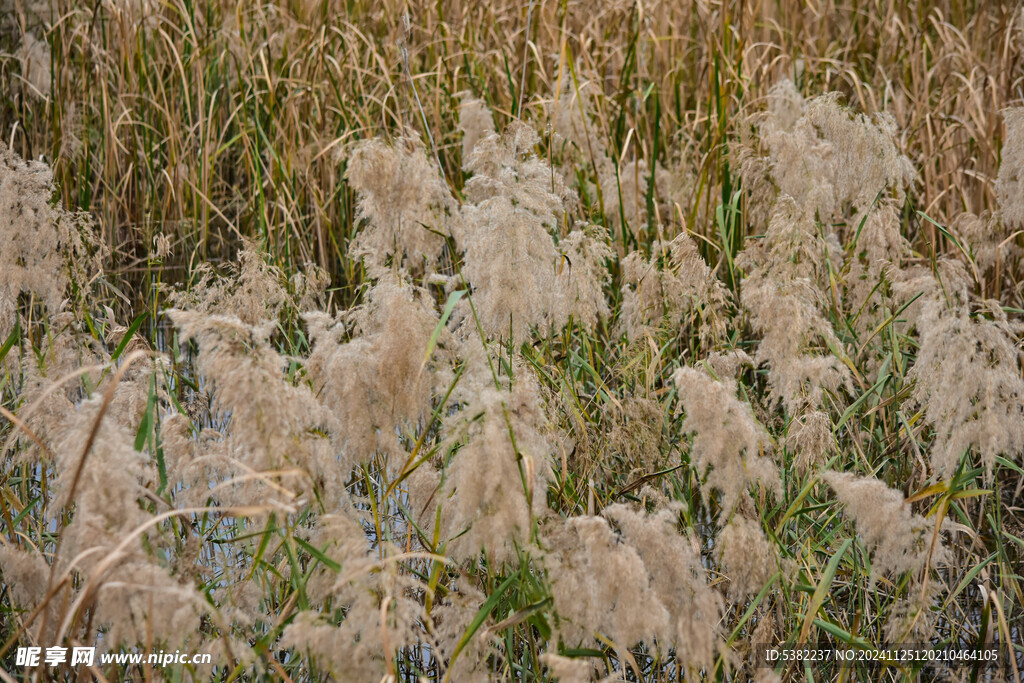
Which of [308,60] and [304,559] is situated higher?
[308,60]

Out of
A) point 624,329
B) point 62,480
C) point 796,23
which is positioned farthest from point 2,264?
point 796,23

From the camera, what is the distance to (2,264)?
192 centimetres

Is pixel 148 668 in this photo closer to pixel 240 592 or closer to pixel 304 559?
pixel 240 592

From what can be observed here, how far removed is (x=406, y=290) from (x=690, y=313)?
4.55 ft

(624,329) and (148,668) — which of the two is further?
(624,329)

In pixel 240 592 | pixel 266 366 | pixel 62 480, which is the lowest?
pixel 240 592

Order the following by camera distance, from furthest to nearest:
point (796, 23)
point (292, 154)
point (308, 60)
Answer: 1. point (796, 23)
2. point (308, 60)
3. point (292, 154)

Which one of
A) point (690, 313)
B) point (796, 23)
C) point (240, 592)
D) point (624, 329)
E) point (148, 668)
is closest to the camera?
point (148, 668)

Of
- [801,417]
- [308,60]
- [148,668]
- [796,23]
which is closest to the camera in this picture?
[148,668]

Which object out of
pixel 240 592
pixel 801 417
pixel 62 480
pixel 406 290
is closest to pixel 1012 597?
pixel 801 417

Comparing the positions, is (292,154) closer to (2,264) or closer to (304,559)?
(2,264)

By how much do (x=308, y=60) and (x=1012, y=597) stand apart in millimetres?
3754

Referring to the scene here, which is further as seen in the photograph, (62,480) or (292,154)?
(292,154)

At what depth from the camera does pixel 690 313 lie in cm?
274
